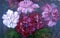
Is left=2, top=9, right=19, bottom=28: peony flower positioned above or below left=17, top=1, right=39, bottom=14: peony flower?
below

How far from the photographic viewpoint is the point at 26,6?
111cm

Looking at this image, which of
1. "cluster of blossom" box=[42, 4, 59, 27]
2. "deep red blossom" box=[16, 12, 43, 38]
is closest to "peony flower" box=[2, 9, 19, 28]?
"deep red blossom" box=[16, 12, 43, 38]

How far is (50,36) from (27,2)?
8.4 inches

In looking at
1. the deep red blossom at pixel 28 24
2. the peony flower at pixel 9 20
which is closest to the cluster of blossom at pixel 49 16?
the deep red blossom at pixel 28 24

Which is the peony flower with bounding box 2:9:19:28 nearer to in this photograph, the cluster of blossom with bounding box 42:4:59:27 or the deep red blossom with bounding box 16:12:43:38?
the deep red blossom with bounding box 16:12:43:38

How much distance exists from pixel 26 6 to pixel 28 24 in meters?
0.09

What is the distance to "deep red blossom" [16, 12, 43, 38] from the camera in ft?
3.61

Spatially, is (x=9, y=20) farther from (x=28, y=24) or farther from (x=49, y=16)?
(x=49, y=16)

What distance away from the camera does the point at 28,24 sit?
3.61 ft

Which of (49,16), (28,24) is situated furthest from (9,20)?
(49,16)

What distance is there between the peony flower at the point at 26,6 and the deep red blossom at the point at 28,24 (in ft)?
0.08

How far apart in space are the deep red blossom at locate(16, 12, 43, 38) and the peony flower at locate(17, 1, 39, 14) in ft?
0.08

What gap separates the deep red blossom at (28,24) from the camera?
1.10m

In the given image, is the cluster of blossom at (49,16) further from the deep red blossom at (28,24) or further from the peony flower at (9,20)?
the peony flower at (9,20)
